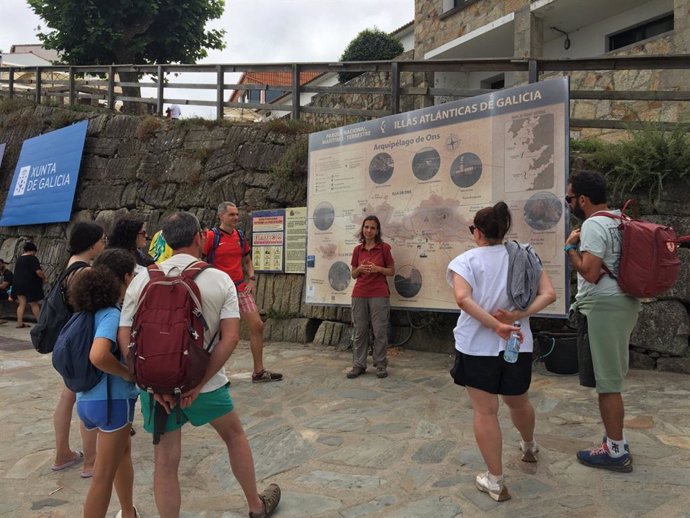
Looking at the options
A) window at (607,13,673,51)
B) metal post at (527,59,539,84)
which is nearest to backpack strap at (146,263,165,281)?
metal post at (527,59,539,84)

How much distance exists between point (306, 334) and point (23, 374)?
3.36 meters

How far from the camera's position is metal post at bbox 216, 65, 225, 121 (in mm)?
9484

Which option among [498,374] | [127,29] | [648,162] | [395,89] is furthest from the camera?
[127,29]

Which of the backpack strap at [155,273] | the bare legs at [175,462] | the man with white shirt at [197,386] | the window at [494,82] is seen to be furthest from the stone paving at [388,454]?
the window at [494,82]

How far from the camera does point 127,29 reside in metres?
15.8

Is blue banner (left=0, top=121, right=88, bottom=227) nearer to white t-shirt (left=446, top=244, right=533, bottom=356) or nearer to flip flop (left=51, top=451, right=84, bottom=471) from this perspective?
flip flop (left=51, top=451, right=84, bottom=471)

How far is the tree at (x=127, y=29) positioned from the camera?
49.3 feet

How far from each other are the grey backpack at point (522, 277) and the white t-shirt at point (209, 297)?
1.42m

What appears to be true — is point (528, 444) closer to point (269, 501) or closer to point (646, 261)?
point (646, 261)

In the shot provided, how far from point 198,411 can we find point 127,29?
1654cm

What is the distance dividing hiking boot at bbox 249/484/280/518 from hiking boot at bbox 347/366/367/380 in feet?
7.94

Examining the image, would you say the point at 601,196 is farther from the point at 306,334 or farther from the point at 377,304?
the point at 306,334

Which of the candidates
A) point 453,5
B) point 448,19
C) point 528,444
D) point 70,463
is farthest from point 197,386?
point 453,5

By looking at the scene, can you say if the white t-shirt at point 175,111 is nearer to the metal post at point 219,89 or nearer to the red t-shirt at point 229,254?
the metal post at point 219,89
